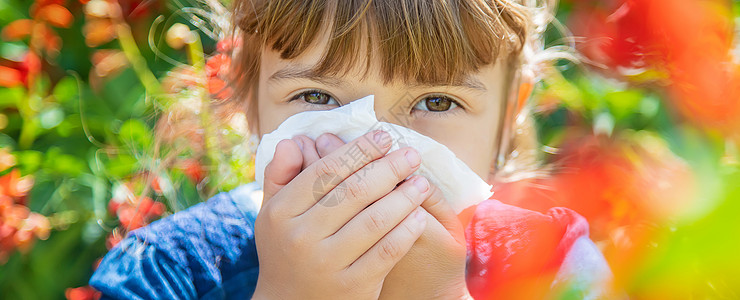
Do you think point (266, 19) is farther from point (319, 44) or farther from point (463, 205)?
point (463, 205)

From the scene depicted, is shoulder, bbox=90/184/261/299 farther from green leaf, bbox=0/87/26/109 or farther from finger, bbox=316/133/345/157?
green leaf, bbox=0/87/26/109

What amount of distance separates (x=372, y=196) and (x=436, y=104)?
24cm

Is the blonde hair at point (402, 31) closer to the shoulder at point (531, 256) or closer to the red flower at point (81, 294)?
the shoulder at point (531, 256)

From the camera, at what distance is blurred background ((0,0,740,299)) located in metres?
1.20

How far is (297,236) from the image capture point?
0.88 metres

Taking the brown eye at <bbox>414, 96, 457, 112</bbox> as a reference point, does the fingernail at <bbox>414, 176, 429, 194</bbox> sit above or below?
below

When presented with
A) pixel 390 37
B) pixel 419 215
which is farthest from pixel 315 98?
pixel 419 215

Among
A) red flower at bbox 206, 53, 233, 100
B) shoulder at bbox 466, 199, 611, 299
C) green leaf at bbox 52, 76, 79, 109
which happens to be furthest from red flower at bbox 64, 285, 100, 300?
shoulder at bbox 466, 199, 611, 299

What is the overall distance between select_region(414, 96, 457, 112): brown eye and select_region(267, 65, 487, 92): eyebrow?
0.11 feet

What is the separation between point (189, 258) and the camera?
1.22m

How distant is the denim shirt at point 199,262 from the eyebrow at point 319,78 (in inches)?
15.3

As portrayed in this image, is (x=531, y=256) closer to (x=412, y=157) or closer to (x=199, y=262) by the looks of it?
(x=412, y=157)

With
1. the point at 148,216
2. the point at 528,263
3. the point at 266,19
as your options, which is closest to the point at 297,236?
the point at 266,19

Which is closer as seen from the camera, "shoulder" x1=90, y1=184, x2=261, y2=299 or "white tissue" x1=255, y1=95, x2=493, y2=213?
"white tissue" x1=255, y1=95, x2=493, y2=213
